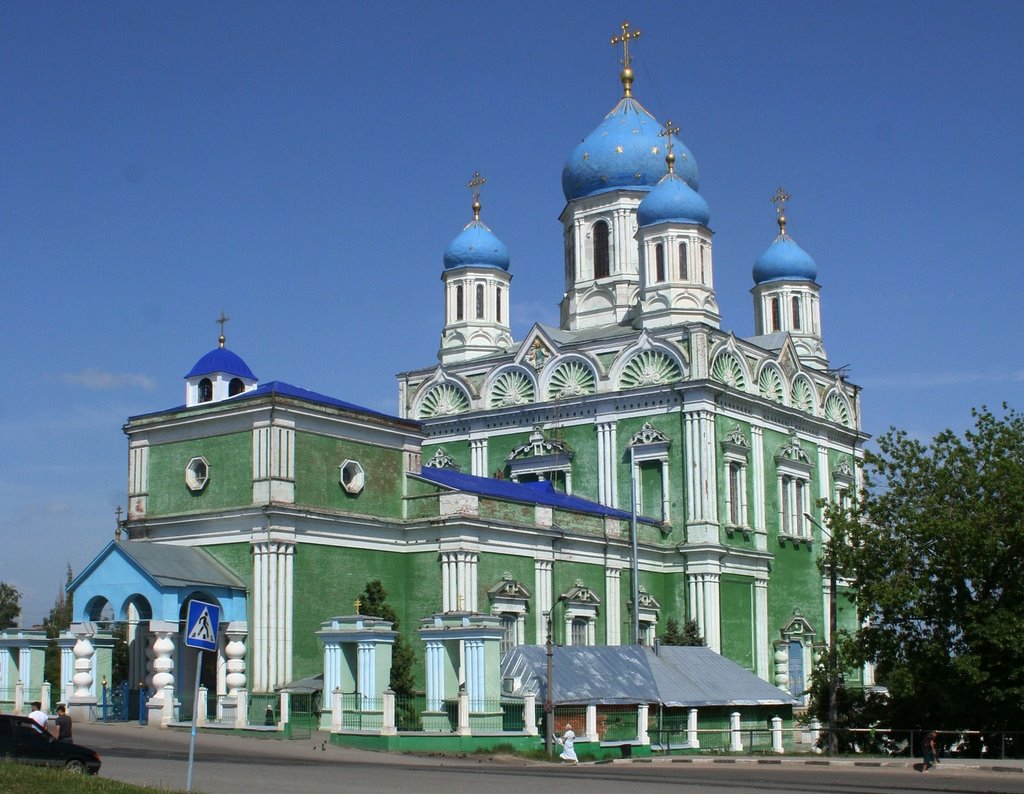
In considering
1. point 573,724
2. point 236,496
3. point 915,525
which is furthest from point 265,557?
point 915,525

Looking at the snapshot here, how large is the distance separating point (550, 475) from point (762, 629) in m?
7.58

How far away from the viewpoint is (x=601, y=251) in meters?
45.0

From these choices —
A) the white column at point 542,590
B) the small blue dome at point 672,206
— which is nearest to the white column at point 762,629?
the white column at point 542,590

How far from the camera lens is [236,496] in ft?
98.6

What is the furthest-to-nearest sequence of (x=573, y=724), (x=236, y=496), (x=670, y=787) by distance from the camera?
1. (x=236, y=496)
2. (x=573, y=724)
3. (x=670, y=787)

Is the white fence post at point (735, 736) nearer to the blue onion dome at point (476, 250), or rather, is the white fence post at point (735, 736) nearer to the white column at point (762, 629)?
the white column at point (762, 629)

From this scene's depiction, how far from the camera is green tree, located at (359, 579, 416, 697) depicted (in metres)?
28.1

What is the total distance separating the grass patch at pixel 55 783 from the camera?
544 inches

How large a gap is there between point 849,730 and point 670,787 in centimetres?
1305

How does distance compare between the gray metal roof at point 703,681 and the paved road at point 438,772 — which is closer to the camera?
the paved road at point 438,772

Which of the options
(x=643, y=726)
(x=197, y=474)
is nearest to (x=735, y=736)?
(x=643, y=726)

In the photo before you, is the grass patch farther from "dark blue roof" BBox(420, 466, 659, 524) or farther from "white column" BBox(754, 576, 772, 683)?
"white column" BBox(754, 576, 772, 683)

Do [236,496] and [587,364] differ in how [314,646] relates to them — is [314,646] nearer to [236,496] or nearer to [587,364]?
[236,496]

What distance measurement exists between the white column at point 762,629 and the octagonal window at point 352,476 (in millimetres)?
13866
